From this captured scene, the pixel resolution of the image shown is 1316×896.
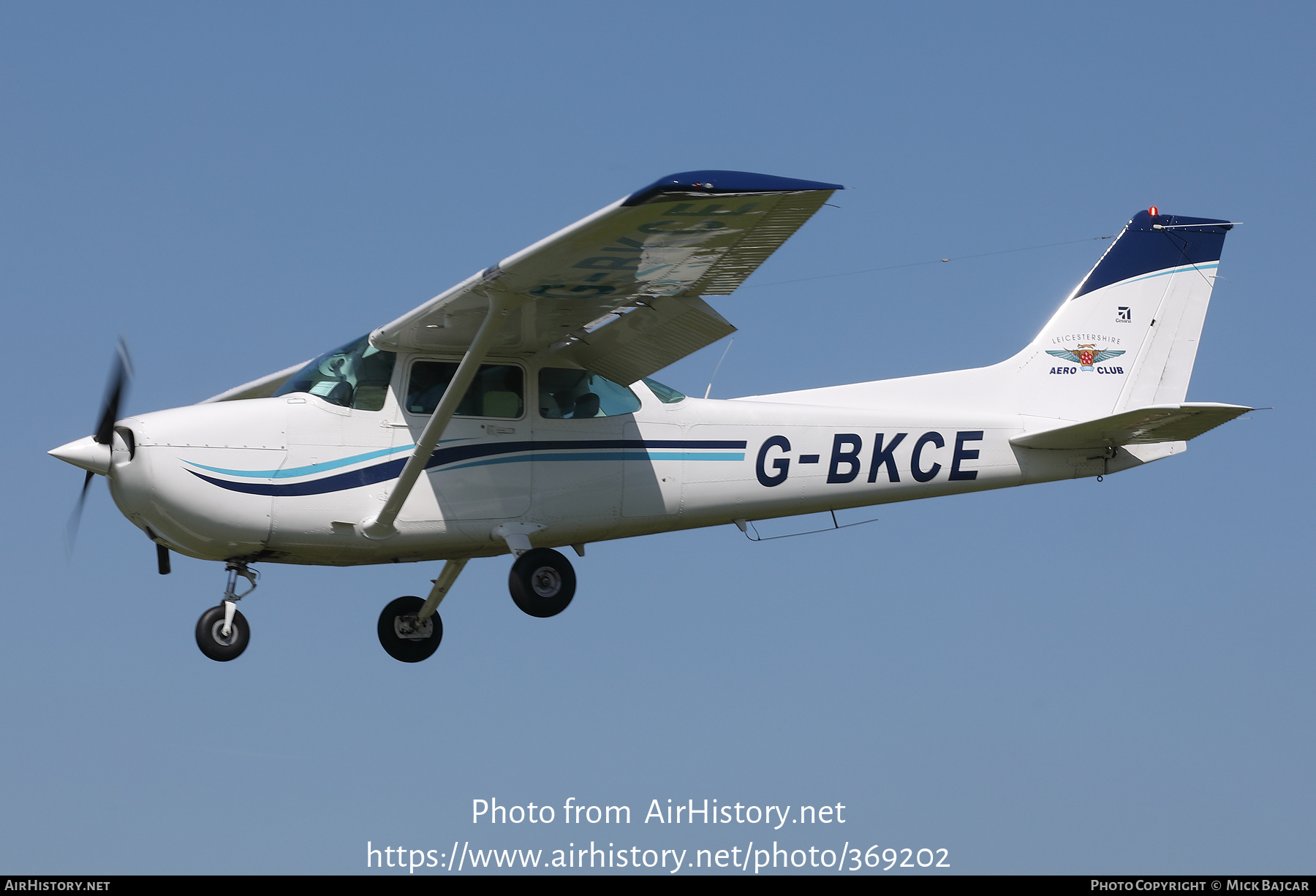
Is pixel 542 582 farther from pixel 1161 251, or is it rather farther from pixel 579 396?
pixel 1161 251

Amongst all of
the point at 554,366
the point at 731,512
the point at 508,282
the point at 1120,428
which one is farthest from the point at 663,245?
the point at 1120,428

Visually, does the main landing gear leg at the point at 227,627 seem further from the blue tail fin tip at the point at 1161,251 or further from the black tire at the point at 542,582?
the blue tail fin tip at the point at 1161,251

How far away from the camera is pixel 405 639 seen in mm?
12688

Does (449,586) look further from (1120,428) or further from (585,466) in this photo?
(1120,428)

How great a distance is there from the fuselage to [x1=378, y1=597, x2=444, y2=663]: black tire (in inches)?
40.3

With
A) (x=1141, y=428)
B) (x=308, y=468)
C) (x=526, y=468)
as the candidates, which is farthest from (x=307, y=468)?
(x=1141, y=428)

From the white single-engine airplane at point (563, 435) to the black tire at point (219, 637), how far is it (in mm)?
16

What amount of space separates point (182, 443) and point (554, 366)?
282 cm

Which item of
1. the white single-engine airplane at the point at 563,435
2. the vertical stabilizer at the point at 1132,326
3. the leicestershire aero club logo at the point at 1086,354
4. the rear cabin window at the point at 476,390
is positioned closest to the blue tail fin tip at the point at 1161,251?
the vertical stabilizer at the point at 1132,326

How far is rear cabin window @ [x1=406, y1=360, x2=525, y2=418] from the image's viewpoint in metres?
11.6

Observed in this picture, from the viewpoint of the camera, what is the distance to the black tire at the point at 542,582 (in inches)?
457

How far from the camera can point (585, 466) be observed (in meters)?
11.9

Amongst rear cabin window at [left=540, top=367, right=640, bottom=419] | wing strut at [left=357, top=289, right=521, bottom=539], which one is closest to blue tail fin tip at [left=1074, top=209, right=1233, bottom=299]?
rear cabin window at [left=540, top=367, right=640, bottom=419]

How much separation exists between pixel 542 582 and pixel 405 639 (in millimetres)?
1680
